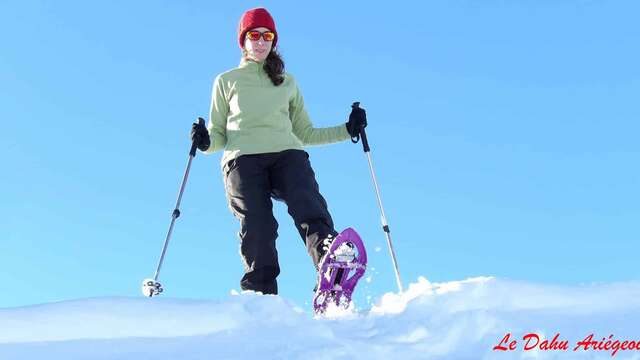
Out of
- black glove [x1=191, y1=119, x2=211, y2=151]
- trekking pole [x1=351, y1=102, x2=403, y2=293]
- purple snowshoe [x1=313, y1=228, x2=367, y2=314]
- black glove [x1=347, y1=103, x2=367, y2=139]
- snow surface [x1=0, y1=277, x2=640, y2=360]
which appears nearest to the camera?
snow surface [x1=0, y1=277, x2=640, y2=360]

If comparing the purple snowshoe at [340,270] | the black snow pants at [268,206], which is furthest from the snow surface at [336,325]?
the black snow pants at [268,206]

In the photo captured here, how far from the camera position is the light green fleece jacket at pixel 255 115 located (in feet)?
20.2

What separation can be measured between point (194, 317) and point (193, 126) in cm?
294

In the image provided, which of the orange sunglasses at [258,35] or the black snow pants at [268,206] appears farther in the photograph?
the orange sunglasses at [258,35]

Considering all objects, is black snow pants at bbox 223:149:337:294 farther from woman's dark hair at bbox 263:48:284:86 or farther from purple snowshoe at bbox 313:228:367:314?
woman's dark hair at bbox 263:48:284:86

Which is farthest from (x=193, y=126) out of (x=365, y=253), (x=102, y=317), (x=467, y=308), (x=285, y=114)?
(x=467, y=308)

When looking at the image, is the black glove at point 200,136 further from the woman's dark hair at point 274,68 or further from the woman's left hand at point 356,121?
the woman's left hand at point 356,121

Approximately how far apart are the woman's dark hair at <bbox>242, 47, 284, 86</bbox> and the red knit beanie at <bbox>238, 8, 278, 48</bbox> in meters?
0.21

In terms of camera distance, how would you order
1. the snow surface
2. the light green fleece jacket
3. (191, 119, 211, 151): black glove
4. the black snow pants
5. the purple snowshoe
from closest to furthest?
the snow surface < the purple snowshoe < the black snow pants < the light green fleece jacket < (191, 119, 211, 151): black glove

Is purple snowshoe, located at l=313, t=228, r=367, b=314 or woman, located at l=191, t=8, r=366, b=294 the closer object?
purple snowshoe, located at l=313, t=228, r=367, b=314

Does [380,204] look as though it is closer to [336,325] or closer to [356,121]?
[356,121]

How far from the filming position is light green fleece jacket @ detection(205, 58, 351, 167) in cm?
615

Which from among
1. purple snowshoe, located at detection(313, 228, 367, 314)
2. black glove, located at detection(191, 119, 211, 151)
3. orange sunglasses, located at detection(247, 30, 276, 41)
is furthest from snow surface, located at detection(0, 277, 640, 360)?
orange sunglasses, located at detection(247, 30, 276, 41)

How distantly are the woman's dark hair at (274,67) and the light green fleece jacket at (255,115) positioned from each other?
4cm
